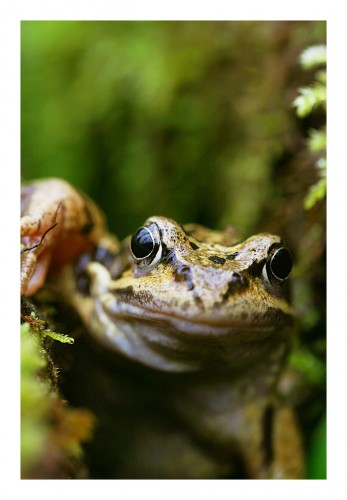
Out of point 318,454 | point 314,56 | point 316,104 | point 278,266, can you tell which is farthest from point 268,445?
point 314,56

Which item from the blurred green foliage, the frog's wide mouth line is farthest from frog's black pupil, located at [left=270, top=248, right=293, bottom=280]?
the blurred green foliage

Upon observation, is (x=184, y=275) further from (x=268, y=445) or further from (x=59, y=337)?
(x=268, y=445)

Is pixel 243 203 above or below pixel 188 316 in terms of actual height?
above

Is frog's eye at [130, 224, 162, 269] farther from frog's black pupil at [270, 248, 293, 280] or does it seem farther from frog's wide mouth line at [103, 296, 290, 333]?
frog's black pupil at [270, 248, 293, 280]

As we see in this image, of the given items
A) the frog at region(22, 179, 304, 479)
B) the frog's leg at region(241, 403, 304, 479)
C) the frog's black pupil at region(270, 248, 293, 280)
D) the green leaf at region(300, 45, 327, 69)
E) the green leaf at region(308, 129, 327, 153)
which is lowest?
the frog's leg at region(241, 403, 304, 479)
